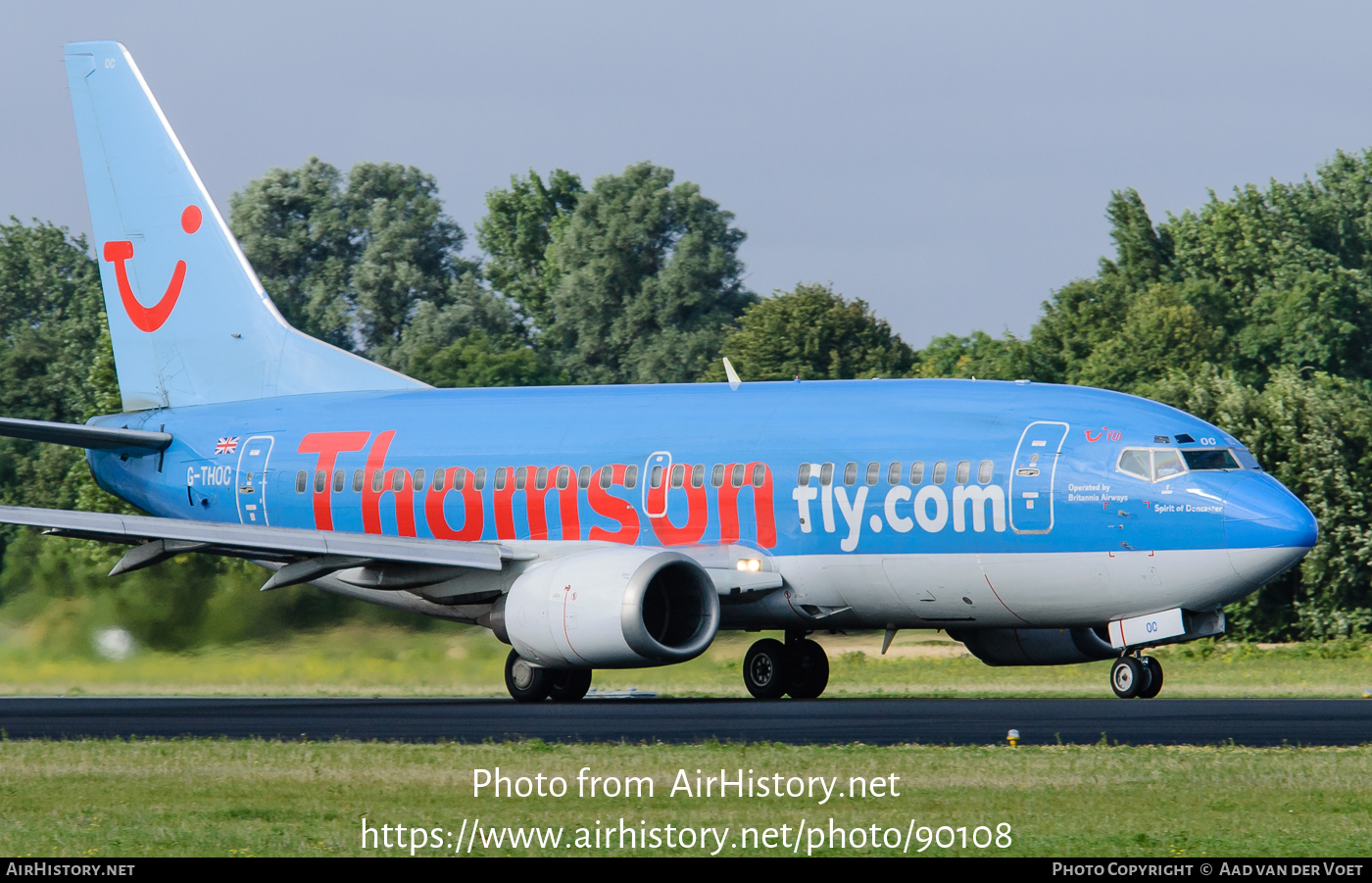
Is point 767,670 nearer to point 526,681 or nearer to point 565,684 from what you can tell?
point 565,684

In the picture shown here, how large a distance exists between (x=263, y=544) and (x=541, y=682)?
417 centimetres

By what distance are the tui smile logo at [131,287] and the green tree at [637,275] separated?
52.3m

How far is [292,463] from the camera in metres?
31.0

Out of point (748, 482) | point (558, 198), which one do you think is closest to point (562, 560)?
point (748, 482)

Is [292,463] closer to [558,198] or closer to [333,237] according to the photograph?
[333,237]

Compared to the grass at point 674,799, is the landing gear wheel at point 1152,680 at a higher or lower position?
lower

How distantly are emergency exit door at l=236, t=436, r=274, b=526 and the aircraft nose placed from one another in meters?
15.0

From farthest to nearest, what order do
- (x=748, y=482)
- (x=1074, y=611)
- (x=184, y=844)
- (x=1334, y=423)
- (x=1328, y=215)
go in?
(x=1328, y=215)
(x=1334, y=423)
(x=748, y=482)
(x=1074, y=611)
(x=184, y=844)

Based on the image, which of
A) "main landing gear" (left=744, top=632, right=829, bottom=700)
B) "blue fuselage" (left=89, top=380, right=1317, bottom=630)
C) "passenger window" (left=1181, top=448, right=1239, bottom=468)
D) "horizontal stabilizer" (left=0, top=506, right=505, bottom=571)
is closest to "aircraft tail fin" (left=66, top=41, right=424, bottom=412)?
"blue fuselage" (left=89, top=380, right=1317, bottom=630)

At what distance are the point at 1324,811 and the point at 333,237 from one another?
8683cm

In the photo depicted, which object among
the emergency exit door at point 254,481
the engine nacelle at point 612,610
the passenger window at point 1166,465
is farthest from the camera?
the emergency exit door at point 254,481

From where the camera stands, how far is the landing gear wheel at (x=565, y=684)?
1081 inches

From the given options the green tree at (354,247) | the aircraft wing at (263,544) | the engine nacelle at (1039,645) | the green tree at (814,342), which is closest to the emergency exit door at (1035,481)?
the engine nacelle at (1039,645)

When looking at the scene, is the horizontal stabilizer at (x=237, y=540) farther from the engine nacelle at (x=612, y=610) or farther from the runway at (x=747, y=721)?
the runway at (x=747, y=721)
